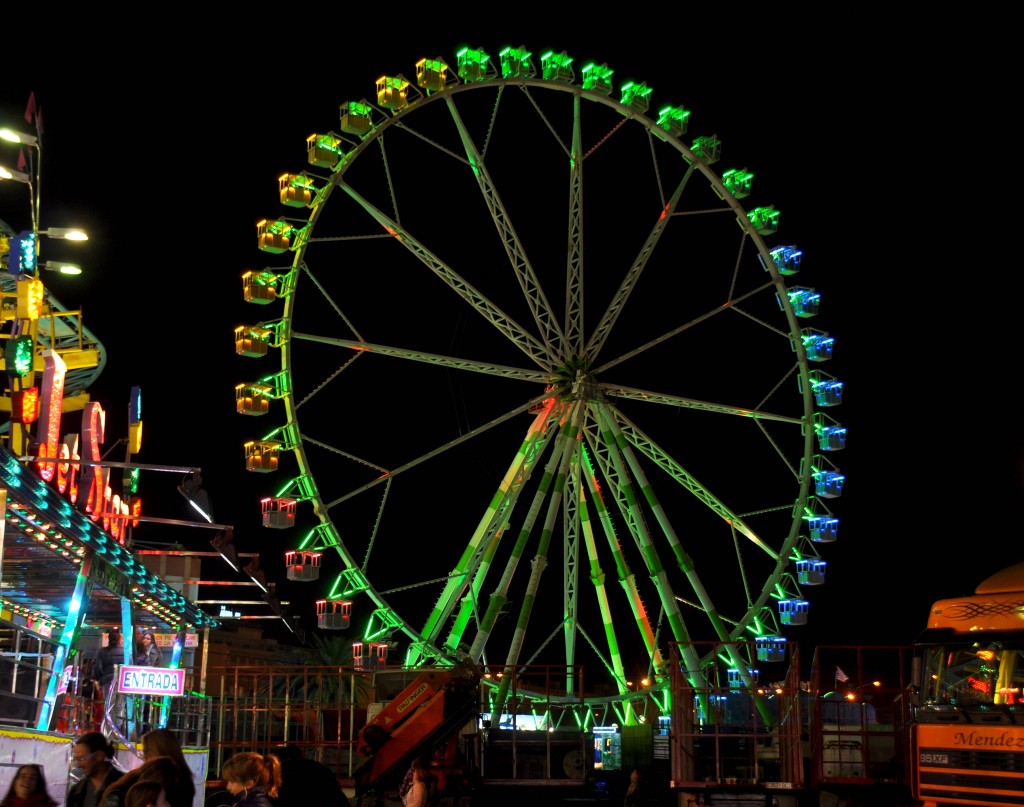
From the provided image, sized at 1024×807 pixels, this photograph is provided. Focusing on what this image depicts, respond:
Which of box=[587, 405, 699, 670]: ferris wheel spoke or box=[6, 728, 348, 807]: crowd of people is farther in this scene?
box=[587, 405, 699, 670]: ferris wheel spoke

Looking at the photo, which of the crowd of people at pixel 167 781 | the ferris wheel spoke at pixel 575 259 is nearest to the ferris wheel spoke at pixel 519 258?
the ferris wheel spoke at pixel 575 259

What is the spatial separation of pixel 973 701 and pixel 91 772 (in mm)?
8336

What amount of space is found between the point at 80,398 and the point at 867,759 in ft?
67.1

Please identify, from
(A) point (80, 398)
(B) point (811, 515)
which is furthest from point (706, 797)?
(A) point (80, 398)

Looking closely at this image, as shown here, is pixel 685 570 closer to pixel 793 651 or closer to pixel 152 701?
pixel 793 651

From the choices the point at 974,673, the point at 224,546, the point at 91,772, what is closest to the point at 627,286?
the point at 224,546

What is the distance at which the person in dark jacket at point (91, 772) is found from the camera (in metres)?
7.64

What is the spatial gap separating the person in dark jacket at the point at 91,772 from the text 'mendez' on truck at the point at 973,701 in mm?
7959

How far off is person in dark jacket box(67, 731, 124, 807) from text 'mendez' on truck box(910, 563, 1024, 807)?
Answer: 7.96 metres

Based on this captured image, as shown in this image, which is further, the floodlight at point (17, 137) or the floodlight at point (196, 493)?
the floodlight at point (196, 493)

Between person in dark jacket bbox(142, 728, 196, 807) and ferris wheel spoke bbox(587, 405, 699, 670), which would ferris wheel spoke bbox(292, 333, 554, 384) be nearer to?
ferris wheel spoke bbox(587, 405, 699, 670)

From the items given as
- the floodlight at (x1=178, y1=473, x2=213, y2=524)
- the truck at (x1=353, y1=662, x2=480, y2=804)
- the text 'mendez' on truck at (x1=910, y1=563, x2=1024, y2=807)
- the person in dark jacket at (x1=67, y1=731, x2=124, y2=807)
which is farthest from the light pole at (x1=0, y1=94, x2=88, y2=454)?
the text 'mendez' on truck at (x1=910, y1=563, x2=1024, y2=807)

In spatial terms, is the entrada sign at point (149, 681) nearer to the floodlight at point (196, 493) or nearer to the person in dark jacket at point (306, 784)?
the floodlight at point (196, 493)

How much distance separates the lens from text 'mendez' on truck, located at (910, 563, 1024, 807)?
464 inches
